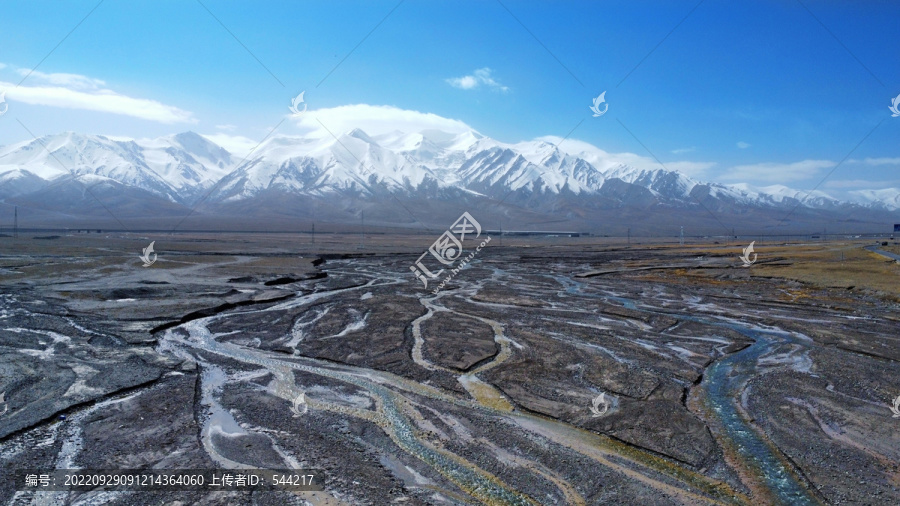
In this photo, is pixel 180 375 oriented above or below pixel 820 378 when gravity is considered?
below

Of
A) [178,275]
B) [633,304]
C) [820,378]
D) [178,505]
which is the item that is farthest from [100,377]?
[178,275]

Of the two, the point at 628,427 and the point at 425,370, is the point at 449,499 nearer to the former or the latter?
the point at 628,427
